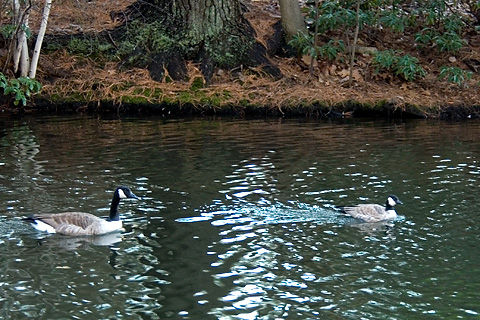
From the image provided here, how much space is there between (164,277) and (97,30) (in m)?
15.4

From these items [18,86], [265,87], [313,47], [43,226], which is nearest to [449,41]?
[313,47]

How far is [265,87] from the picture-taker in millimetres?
21672

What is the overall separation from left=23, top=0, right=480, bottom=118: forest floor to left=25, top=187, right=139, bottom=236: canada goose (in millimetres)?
10628

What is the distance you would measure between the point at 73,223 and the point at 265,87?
12.0 meters

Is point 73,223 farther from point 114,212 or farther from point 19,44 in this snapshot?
point 19,44

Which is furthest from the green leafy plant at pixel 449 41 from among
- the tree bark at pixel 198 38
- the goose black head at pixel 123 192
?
the goose black head at pixel 123 192

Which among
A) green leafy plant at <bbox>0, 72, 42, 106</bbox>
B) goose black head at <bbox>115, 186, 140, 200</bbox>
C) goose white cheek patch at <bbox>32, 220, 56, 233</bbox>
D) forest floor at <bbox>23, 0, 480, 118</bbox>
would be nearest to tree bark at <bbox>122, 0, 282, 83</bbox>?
forest floor at <bbox>23, 0, 480, 118</bbox>

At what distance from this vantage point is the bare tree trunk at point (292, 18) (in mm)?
23109

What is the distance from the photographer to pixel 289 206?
38.4ft

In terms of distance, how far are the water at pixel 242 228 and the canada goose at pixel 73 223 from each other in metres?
0.13

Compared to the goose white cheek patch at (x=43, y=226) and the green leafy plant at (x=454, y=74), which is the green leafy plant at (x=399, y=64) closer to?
the green leafy plant at (x=454, y=74)

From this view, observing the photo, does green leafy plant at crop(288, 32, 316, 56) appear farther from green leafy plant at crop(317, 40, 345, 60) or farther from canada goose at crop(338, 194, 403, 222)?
canada goose at crop(338, 194, 403, 222)

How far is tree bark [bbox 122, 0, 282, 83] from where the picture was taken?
22.2 meters

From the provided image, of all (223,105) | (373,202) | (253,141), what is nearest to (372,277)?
(373,202)
